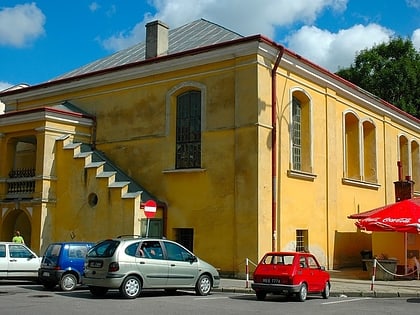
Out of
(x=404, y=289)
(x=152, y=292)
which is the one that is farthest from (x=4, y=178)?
Result: (x=404, y=289)

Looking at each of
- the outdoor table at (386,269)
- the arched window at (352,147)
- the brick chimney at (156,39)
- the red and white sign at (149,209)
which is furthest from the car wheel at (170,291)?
the arched window at (352,147)

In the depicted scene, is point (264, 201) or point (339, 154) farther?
point (339, 154)

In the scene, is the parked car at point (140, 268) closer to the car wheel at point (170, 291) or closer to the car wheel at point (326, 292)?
the car wheel at point (170, 291)

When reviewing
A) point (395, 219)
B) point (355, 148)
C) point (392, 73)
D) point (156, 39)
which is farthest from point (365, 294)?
point (392, 73)

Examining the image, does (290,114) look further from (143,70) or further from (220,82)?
(143,70)

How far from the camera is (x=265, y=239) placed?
67.6 ft

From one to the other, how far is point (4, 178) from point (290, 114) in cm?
1274

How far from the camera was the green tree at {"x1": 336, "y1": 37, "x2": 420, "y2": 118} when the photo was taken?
45.2m

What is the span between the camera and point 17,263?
18.0 m

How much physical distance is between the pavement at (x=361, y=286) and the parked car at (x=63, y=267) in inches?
170

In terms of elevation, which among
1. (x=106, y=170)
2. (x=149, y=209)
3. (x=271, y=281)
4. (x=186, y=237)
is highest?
(x=106, y=170)

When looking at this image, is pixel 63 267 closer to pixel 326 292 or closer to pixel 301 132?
pixel 326 292

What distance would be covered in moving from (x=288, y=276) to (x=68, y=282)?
6.42 m

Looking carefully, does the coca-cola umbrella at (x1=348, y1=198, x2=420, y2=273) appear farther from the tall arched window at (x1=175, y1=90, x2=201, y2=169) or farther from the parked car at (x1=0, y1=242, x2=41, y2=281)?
the parked car at (x1=0, y1=242, x2=41, y2=281)
